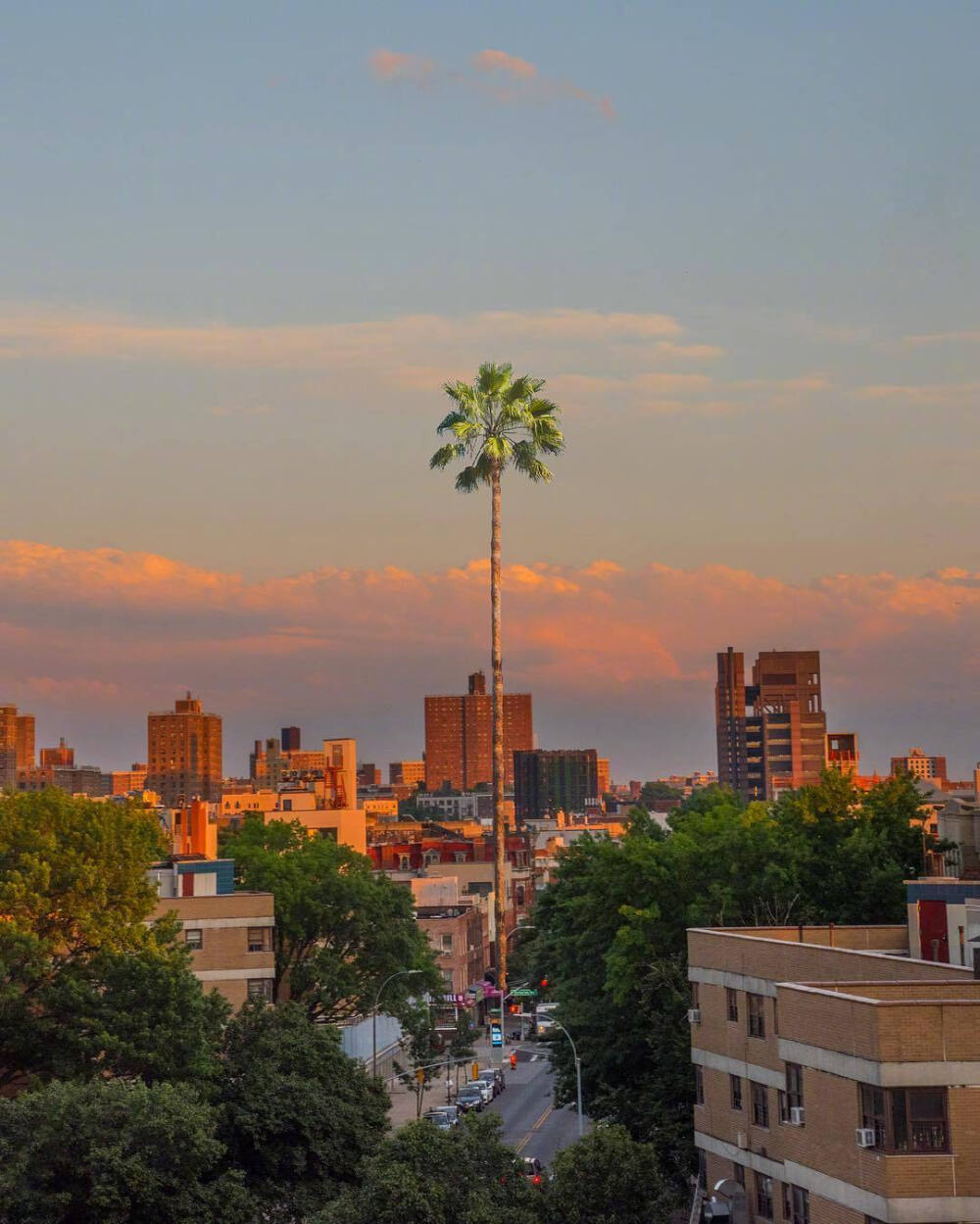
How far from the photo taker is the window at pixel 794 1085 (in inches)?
1802

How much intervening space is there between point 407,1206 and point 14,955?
25.9 meters

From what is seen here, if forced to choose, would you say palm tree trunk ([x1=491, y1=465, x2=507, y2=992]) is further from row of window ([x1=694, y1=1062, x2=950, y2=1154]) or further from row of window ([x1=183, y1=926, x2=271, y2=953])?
row of window ([x1=694, y1=1062, x2=950, y2=1154])

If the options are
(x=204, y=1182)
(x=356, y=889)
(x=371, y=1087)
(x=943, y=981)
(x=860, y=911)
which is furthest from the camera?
(x=356, y=889)

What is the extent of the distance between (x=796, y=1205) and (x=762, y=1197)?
4.08 m

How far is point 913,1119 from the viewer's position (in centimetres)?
4019

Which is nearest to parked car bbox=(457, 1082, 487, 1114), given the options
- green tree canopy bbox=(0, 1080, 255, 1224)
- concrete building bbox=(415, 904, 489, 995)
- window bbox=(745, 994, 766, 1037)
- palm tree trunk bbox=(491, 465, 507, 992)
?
palm tree trunk bbox=(491, 465, 507, 992)

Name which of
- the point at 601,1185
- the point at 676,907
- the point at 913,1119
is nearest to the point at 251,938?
the point at 676,907

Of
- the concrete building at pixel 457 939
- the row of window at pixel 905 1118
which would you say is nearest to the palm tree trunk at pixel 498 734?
the row of window at pixel 905 1118

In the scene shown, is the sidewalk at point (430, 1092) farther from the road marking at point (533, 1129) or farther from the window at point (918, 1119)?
the window at point (918, 1119)

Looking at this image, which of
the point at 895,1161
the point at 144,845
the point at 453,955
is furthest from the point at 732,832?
the point at 453,955

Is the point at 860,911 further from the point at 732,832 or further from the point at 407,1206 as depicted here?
the point at 407,1206

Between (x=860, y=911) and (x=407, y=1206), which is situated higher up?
(x=860, y=911)

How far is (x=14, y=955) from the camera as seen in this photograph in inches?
2677

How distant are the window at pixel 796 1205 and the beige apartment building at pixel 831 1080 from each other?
0.06 meters
